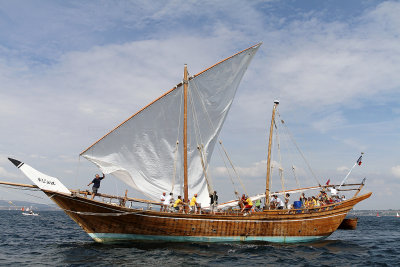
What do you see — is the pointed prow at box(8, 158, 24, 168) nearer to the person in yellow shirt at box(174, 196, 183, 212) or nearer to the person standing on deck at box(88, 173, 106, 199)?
the person standing on deck at box(88, 173, 106, 199)

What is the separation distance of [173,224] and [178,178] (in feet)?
12.5

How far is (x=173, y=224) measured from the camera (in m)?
20.6

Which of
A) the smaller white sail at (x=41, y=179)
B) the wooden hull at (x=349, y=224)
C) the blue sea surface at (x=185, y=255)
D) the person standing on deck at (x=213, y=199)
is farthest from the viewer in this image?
the wooden hull at (x=349, y=224)

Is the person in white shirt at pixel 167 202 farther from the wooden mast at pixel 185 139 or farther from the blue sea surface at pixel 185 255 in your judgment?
the blue sea surface at pixel 185 255

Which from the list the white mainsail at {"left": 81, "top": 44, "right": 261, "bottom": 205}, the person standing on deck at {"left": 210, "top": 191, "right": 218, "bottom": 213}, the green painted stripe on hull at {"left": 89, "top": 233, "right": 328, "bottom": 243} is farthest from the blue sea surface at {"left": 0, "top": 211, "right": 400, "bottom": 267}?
the white mainsail at {"left": 81, "top": 44, "right": 261, "bottom": 205}

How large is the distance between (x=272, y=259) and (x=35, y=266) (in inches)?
467

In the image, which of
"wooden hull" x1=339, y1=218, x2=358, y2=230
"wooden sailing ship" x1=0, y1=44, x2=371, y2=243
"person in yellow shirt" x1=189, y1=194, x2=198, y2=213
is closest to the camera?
"wooden sailing ship" x1=0, y1=44, x2=371, y2=243

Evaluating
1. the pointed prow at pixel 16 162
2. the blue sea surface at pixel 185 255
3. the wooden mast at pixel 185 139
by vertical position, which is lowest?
the blue sea surface at pixel 185 255

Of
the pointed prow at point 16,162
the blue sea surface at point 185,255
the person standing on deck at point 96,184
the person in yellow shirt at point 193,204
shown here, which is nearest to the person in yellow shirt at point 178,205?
the person in yellow shirt at point 193,204

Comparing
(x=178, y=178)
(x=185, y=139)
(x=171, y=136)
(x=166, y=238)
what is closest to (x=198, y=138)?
(x=185, y=139)

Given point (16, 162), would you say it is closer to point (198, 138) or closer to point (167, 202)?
point (167, 202)

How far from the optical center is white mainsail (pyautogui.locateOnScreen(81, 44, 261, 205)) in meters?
21.3

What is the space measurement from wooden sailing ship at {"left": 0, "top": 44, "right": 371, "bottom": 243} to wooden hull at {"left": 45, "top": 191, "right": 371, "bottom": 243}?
0.06 metres

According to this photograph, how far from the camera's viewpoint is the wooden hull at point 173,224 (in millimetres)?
19984
